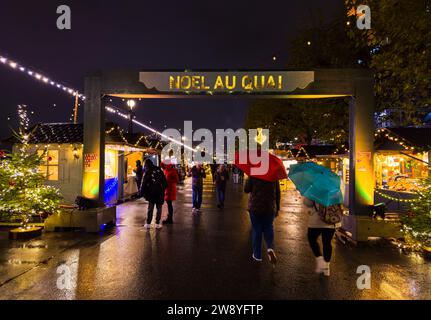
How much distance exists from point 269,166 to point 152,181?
446cm

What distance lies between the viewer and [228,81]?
9.47m

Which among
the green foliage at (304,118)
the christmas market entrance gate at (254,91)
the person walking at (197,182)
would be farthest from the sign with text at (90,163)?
the green foliage at (304,118)

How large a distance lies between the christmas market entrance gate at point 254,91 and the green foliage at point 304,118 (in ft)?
29.3

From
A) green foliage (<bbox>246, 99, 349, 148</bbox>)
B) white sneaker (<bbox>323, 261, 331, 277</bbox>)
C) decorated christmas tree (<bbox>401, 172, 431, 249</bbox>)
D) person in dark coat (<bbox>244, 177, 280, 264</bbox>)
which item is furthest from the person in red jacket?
green foliage (<bbox>246, 99, 349, 148</bbox>)

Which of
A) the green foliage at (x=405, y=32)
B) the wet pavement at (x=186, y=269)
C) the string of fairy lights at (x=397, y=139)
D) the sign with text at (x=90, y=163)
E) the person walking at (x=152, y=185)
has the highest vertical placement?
the green foliage at (x=405, y=32)

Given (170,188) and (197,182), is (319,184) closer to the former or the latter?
(170,188)

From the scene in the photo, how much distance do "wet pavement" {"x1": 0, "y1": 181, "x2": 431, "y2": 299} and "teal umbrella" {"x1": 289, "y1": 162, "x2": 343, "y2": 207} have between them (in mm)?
1307

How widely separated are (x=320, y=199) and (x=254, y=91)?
14.9ft

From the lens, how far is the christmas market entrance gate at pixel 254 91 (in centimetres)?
920

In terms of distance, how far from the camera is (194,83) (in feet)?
31.4

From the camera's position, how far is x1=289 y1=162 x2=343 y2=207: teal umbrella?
5730mm

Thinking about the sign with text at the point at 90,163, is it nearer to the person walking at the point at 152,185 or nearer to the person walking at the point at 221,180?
the person walking at the point at 152,185
